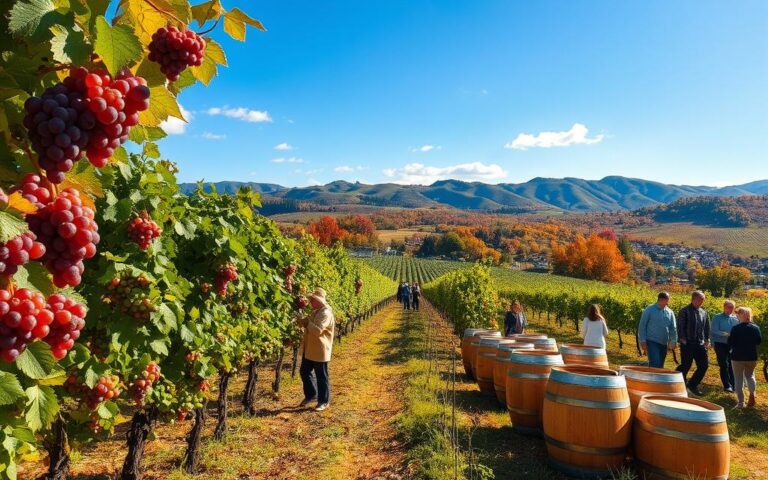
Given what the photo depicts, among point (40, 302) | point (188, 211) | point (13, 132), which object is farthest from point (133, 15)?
point (188, 211)

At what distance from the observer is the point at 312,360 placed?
8445 mm

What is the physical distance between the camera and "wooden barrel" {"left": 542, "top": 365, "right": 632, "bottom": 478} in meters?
4.88

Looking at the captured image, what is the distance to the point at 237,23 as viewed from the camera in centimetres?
137

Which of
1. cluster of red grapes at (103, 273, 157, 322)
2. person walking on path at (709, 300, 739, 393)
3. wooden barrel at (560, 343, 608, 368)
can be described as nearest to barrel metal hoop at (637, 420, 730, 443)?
wooden barrel at (560, 343, 608, 368)

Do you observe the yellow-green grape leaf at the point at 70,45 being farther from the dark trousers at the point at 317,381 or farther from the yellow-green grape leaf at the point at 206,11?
the dark trousers at the point at 317,381

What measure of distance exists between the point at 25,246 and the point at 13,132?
0.37 meters

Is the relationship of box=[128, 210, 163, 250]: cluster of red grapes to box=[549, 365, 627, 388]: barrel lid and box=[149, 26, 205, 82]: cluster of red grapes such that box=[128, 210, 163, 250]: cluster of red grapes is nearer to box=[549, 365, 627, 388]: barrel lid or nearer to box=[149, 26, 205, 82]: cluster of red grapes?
box=[149, 26, 205, 82]: cluster of red grapes

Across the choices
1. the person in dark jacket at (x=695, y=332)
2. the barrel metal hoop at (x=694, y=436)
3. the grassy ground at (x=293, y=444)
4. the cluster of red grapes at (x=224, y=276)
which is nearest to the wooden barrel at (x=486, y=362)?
the grassy ground at (x=293, y=444)

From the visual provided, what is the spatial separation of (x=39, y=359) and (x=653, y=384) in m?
6.19

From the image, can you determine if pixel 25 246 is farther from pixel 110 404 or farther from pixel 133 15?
pixel 110 404

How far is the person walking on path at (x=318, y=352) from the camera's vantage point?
27.5 ft

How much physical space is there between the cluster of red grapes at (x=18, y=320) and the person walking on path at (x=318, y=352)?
7596 mm

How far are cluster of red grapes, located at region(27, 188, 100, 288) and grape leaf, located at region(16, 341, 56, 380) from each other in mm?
231

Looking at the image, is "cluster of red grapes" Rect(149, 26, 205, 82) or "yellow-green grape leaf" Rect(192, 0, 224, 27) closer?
"cluster of red grapes" Rect(149, 26, 205, 82)
